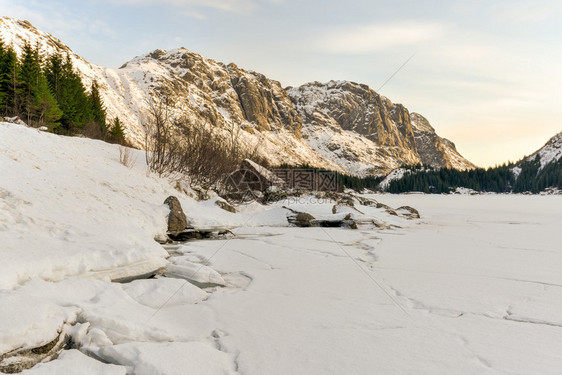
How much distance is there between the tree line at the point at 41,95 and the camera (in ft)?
99.6

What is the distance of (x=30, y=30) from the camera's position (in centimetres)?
16950

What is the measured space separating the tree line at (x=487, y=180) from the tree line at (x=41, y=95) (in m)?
115

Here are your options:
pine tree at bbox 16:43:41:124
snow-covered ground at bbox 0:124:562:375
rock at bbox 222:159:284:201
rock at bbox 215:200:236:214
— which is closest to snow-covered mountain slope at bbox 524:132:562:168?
rock at bbox 222:159:284:201

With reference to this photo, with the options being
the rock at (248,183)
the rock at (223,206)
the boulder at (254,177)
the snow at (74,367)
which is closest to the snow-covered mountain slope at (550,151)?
the boulder at (254,177)

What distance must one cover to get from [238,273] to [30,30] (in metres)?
233

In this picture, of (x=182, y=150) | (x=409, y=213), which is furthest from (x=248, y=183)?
(x=409, y=213)

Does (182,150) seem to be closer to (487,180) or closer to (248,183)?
(248,183)

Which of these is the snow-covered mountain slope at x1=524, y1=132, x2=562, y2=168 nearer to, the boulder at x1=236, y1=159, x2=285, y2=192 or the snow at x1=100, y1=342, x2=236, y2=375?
the boulder at x1=236, y1=159, x2=285, y2=192

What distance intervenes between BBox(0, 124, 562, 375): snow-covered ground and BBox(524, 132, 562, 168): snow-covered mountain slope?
173 meters

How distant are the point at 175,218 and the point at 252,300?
7.42 meters

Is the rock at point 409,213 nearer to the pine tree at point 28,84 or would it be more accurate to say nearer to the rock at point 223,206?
the rock at point 223,206

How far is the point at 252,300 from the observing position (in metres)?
4.91

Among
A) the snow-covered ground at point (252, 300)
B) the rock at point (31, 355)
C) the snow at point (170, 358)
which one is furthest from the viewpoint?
the snow-covered ground at point (252, 300)

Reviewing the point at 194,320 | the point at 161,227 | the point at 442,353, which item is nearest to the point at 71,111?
the point at 161,227
